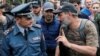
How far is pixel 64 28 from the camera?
222 inches

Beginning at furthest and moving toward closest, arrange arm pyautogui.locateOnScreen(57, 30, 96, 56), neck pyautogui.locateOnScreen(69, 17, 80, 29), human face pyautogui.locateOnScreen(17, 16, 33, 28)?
neck pyautogui.locateOnScreen(69, 17, 80, 29) < arm pyautogui.locateOnScreen(57, 30, 96, 56) < human face pyautogui.locateOnScreen(17, 16, 33, 28)

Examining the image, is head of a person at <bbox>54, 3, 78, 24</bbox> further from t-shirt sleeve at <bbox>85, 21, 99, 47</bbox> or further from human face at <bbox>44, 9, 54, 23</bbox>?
human face at <bbox>44, 9, 54, 23</bbox>

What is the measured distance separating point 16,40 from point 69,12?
92cm

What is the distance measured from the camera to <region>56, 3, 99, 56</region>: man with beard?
538cm

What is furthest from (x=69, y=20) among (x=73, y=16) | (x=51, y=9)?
(x=51, y=9)

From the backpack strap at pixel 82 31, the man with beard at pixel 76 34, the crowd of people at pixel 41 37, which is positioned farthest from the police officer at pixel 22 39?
the backpack strap at pixel 82 31

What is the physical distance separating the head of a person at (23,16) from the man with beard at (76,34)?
21.2 inches

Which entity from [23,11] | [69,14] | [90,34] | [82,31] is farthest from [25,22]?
[90,34]

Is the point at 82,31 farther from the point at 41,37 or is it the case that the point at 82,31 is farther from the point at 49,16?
the point at 49,16

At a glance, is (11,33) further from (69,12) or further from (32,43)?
(69,12)

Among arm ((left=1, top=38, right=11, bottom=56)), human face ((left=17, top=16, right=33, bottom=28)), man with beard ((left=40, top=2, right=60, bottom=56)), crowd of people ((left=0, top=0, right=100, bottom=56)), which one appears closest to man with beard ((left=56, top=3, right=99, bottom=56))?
crowd of people ((left=0, top=0, right=100, bottom=56))

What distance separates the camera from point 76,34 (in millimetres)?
5469

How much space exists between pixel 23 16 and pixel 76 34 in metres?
0.84

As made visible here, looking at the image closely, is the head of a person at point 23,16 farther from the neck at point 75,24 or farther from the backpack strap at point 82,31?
the backpack strap at point 82,31
